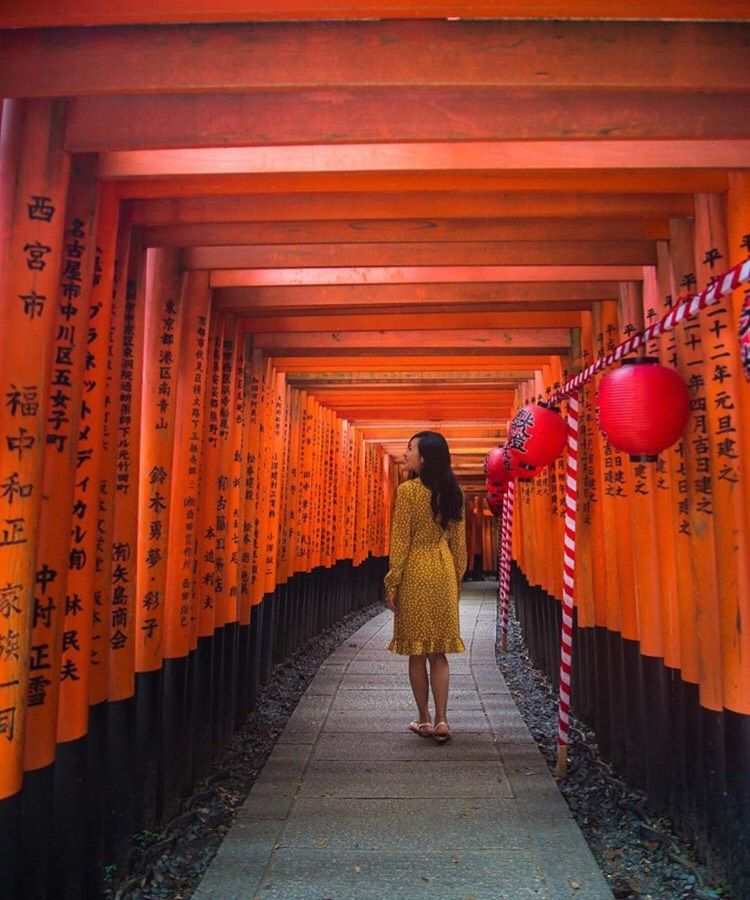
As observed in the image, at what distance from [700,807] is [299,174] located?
3.85m

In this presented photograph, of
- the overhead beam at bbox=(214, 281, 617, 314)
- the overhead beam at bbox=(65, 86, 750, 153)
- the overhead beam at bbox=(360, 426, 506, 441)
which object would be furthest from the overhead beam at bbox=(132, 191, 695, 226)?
the overhead beam at bbox=(360, 426, 506, 441)

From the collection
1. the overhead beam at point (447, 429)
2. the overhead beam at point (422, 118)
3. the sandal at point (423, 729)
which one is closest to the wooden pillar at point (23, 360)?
the overhead beam at point (422, 118)

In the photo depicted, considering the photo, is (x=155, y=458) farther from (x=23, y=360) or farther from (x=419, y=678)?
(x=419, y=678)

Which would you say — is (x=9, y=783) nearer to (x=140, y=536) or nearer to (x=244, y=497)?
(x=140, y=536)

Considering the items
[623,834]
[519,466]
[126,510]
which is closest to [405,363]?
[519,466]

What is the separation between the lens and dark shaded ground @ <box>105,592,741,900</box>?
352 cm

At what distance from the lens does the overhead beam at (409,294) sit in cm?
559

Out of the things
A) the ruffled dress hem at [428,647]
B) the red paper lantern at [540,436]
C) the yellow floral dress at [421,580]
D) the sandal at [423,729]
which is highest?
the red paper lantern at [540,436]

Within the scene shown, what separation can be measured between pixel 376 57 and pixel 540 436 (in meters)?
3.70

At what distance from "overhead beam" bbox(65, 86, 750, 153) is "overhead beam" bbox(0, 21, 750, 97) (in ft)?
0.85

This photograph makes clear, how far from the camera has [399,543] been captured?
5.30 m

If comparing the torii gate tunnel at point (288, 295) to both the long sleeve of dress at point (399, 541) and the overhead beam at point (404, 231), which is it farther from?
the long sleeve of dress at point (399, 541)

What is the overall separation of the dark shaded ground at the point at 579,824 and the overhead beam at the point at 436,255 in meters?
3.44

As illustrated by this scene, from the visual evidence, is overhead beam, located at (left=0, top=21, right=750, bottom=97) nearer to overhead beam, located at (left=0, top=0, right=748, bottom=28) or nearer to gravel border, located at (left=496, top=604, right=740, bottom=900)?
overhead beam, located at (left=0, top=0, right=748, bottom=28)
